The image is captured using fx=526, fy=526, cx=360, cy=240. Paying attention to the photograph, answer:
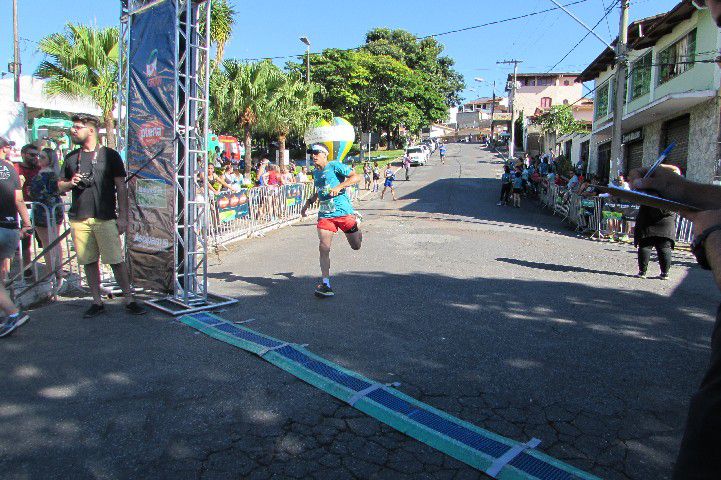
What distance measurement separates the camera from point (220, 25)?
19328mm

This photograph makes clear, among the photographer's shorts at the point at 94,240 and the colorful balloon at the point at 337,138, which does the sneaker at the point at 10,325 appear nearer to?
the photographer's shorts at the point at 94,240

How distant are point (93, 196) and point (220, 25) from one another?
52.7 ft

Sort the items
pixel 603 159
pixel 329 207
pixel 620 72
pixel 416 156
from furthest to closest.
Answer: pixel 416 156 < pixel 603 159 < pixel 620 72 < pixel 329 207

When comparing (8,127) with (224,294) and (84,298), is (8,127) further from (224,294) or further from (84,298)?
(224,294)

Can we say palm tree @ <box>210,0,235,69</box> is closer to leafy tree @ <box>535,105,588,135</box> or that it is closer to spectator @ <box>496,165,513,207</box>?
spectator @ <box>496,165,513,207</box>

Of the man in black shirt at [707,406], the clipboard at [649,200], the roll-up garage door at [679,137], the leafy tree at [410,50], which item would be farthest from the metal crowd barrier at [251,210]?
the leafy tree at [410,50]

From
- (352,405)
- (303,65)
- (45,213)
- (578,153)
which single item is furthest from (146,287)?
(303,65)

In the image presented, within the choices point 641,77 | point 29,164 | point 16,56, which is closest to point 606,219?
point 29,164

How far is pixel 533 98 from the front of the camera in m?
70.4

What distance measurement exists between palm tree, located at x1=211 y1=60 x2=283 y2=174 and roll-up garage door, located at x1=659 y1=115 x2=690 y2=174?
14.6m

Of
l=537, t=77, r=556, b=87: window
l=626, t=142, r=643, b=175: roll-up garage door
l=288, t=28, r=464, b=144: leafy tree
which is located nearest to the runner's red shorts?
l=626, t=142, r=643, b=175: roll-up garage door

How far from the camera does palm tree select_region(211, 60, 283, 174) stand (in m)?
20.6

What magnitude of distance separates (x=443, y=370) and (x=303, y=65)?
137 ft

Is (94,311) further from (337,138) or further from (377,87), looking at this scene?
(377,87)
